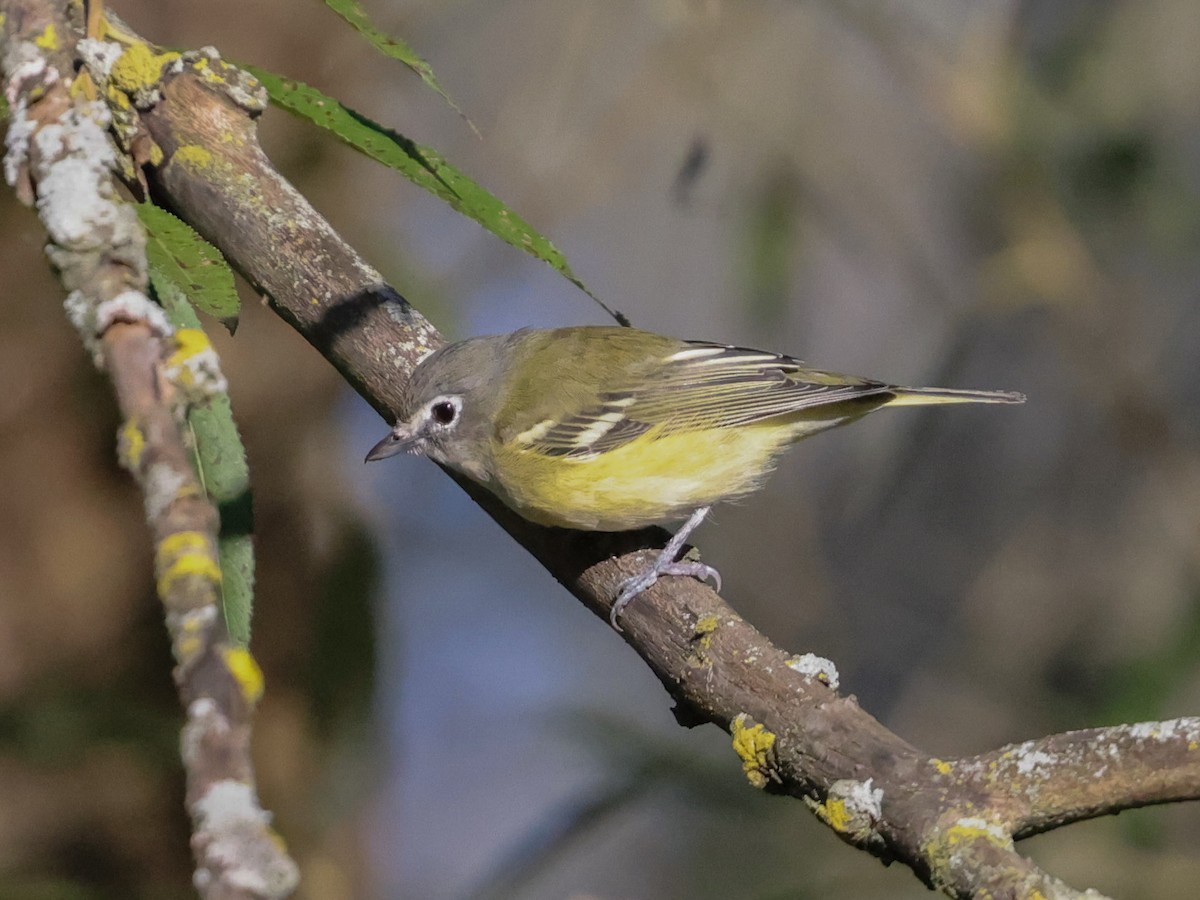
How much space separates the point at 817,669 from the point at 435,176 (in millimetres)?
1045

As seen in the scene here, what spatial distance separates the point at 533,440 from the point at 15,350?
1770 millimetres

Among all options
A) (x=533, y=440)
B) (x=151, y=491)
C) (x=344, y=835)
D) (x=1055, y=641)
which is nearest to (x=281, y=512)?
(x=344, y=835)

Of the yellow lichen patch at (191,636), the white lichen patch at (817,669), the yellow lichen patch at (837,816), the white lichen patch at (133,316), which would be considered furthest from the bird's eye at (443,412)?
the yellow lichen patch at (191,636)

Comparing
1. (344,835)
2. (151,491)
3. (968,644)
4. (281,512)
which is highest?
(968,644)

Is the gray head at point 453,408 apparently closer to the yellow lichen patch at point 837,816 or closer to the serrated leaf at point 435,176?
the serrated leaf at point 435,176

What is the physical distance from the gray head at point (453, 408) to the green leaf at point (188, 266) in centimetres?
122

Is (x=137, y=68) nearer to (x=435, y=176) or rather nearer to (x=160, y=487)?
(x=435, y=176)

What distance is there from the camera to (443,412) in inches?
122

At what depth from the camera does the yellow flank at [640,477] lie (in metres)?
2.88

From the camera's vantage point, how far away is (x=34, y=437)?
377cm

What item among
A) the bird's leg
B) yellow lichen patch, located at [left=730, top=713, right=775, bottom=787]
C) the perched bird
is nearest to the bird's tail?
the perched bird

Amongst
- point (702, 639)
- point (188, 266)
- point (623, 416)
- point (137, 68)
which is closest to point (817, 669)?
point (702, 639)

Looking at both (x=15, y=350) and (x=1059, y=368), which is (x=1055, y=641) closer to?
(x=1059, y=368)

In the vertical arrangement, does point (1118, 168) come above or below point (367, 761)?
above
